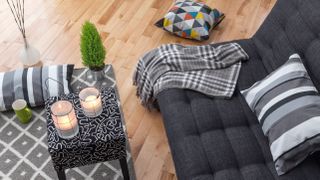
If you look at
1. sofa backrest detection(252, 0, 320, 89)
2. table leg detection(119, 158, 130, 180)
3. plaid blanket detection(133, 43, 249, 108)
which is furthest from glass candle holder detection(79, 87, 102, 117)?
sofa backrest detection(252, 0, 320, 89)

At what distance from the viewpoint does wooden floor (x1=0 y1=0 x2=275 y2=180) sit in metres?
2.29

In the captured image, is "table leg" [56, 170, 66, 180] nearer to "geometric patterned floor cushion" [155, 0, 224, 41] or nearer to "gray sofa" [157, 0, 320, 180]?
"gray sofa" [157, 0, 320, 180]

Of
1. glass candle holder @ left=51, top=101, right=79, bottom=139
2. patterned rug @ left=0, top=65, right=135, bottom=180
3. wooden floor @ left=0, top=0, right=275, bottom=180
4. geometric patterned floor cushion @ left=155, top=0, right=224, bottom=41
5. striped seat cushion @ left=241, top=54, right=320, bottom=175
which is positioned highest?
striped seat cushion @ left=241, top=54, right=320, bottom=175

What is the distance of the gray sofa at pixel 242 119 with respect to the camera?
1.60m

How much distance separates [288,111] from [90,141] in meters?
0.86

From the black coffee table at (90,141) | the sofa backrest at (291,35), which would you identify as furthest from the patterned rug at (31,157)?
the sofa backrest at (291,35)

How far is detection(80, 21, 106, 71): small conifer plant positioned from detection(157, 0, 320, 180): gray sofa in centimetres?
54

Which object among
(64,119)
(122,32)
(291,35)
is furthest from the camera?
(122,32)

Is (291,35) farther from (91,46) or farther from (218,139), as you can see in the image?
(91,46)

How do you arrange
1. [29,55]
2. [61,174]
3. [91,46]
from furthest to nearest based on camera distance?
[29,55], [91,46], [61,174]

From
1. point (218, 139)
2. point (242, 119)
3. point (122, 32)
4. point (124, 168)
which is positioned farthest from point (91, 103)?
point (122, 32)

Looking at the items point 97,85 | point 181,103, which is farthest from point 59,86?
point 181,103

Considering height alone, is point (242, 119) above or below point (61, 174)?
above

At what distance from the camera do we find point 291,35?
6.32 feet
